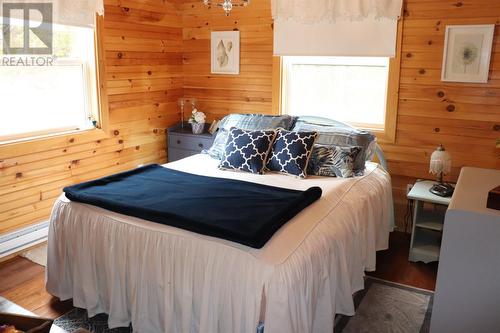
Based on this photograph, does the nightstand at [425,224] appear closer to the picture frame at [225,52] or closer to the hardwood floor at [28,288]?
the picture frame at [225,52]

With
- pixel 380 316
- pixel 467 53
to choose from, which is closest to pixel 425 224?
pixel 380 316

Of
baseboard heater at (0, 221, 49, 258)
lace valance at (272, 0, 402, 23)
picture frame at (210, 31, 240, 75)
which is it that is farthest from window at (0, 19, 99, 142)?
lace valance at (272, 0, 402, 23)

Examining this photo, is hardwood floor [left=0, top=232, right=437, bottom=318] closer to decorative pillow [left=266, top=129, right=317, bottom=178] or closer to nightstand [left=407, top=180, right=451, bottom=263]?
nightstand [left=407, top=180, right=451, bottom=263]

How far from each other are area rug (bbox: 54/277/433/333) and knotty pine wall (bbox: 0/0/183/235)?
125 centimetres

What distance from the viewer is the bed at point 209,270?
2080mm

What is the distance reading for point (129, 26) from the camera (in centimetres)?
417

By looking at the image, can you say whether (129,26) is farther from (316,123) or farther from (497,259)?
(497,259)

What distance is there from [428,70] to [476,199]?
2030mm

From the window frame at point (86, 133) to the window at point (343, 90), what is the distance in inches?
65.1

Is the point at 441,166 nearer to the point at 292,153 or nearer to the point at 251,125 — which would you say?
the point at 292,153

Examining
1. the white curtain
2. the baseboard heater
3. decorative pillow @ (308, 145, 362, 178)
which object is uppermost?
the white curtain

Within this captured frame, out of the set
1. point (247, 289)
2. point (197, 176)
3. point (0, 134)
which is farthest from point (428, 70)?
point (0, 134)

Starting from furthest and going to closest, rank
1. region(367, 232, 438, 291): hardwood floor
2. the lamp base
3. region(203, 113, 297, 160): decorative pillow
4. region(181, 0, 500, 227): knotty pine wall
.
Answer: region(203, 113, 297, 160): decorative pillow
region(181, 0, 500, 227): knotty pine wall
the lamp base
region(367, 232, 438, 291): hardwood floor

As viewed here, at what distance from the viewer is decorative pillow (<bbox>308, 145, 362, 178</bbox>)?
11.0 ft
